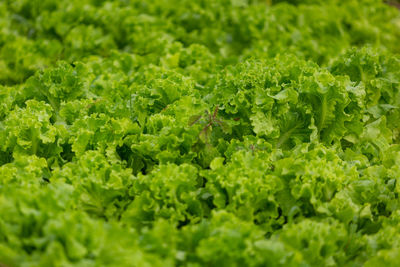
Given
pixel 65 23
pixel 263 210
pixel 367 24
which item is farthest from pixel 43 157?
pixel 367 24

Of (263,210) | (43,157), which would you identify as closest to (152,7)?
(43,157)

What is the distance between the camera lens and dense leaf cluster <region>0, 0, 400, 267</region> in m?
2.22

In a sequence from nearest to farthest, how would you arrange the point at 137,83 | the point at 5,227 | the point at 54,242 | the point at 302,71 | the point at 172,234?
the point at 54,242
the point at 5,227
the point at 172,234
the point at 302,71
the point at 137,83

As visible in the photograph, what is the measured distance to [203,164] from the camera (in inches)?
122

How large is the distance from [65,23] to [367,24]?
3.98 metres

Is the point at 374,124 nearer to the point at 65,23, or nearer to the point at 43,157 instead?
the point at 43,157

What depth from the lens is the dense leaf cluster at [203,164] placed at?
7.28ft

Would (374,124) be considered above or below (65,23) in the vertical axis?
above

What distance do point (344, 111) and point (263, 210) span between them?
1.12 metres

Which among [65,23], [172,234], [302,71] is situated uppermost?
[302,71]

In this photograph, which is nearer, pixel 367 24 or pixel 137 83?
pixel 137 83

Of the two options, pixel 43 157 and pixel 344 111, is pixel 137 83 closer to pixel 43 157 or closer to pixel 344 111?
pixel 43 157

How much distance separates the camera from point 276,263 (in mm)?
2168

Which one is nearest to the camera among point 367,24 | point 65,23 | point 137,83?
point 137,83
